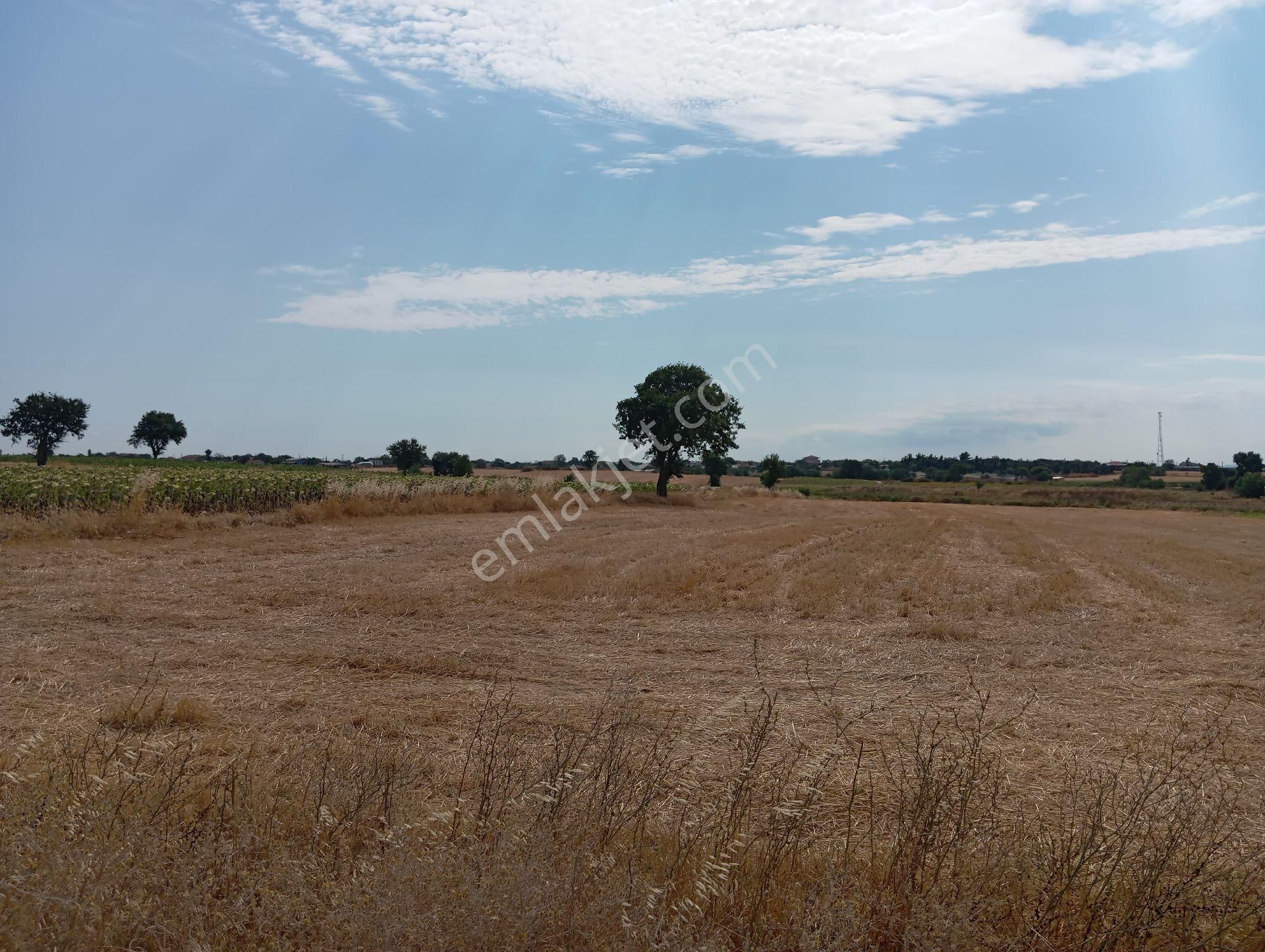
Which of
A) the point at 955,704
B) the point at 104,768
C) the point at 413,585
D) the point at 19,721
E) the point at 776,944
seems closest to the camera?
the point at 776,944

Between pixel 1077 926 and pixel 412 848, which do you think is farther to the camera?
pixel 412 848

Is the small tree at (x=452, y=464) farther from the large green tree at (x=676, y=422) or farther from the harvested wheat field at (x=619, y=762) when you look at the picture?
the harvested wheat field at (x=619, y=762)

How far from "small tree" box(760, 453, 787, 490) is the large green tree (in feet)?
89.2

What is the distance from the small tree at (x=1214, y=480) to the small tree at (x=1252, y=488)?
5.68 m

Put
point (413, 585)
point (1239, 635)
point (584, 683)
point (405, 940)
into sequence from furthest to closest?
point (413, 585) < point (1239, 635) < point (584, 683) < point (405, 940)

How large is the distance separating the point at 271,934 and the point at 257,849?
64cm

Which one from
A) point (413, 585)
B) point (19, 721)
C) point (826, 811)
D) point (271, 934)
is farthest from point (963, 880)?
point (413, 585)

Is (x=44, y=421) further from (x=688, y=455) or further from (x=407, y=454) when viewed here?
(x=688, y=455)

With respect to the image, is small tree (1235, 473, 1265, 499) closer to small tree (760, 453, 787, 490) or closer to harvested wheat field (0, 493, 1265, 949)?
small tree (760, 453, 787, 490)

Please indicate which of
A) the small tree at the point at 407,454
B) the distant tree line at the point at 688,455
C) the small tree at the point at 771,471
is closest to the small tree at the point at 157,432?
the distant tree line at the point at 688,455

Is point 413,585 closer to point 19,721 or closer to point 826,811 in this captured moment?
point 19,721

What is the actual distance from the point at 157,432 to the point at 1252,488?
350 feet

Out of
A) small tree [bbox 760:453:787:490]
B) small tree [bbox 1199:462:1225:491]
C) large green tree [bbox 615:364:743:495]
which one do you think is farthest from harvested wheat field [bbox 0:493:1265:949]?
small tree [bbox 1199:462:1225:491]

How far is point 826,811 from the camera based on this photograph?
15.3 feet
